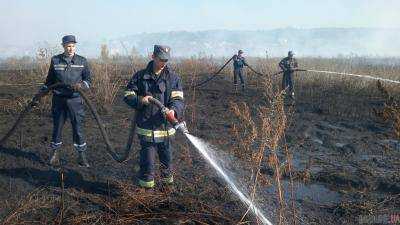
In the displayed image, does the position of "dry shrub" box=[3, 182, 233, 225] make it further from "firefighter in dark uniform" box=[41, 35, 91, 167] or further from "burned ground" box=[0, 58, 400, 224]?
"firefighter in dark uniform" box=[41, 35, 91, 167]

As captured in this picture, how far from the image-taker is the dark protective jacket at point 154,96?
4582 millimetres

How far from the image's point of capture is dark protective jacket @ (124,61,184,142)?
4582 mm

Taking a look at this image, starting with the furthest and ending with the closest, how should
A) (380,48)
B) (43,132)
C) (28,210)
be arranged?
(380,48), (43,132), (28,210)

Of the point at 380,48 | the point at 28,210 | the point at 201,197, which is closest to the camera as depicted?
the point at 28,210

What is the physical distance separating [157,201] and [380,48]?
15218cm

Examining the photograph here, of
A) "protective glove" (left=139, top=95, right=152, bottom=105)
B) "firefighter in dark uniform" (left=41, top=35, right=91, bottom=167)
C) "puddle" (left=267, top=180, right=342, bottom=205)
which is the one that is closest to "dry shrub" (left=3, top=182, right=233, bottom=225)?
"protective glove" (left=139, top=95, right=152, bottom=105)

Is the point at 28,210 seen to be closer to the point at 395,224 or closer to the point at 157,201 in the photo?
the point at 157,201

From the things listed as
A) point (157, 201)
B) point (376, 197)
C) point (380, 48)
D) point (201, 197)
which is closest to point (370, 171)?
point (376, 197)

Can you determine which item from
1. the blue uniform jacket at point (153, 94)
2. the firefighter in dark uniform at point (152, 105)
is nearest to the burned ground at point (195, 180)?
the firefighter in dark uniform at point (152, 105)

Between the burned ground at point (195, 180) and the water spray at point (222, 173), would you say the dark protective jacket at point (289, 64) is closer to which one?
the burned ground at point (195, 180)

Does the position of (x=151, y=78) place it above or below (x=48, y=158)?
above

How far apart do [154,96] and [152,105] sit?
0.37 feet

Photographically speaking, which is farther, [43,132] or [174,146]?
[43,132]

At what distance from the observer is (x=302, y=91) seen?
1466 centimetres
